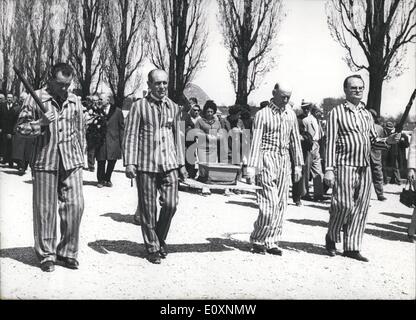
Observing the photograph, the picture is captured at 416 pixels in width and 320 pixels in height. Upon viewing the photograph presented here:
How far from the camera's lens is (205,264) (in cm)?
632

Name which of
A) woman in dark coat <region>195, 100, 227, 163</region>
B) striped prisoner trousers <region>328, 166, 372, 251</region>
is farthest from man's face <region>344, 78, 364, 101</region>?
woman in dark coat <region>195, 100, 227, 163</region>

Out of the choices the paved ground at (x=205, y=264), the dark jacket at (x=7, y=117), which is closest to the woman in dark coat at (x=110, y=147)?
the paved ground at (x=205, y=264)

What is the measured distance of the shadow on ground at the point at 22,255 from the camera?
6012 mm

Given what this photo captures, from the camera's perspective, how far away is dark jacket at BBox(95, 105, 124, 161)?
1262cm

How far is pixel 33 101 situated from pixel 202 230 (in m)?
3.29

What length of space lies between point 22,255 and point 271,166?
268cm

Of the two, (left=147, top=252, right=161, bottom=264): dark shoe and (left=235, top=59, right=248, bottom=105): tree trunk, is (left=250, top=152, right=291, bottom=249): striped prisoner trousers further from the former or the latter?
(left=235, top=59, right=248, bottom=105): tree trunk

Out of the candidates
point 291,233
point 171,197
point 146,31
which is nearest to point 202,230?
point 291,233

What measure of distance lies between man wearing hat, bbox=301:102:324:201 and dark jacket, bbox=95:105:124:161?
142 inches

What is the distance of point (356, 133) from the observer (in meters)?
6.79

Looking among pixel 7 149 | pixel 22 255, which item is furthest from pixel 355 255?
pixel 7 149

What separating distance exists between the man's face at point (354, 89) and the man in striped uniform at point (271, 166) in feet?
2.03

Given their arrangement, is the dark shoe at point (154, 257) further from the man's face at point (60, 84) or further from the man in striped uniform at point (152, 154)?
the man's face at point (60, 84)
